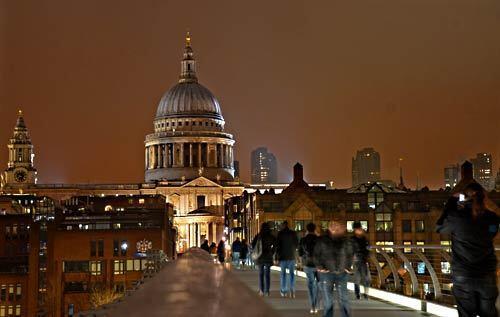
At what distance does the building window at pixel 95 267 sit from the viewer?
10459cm

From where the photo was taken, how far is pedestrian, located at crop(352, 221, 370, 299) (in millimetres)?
20531

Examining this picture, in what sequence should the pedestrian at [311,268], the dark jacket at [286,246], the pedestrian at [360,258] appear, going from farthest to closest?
1. the dark jacket at [286,246]
2. the pedestrian at [360,258]
3. the pedestrian at [311,268]

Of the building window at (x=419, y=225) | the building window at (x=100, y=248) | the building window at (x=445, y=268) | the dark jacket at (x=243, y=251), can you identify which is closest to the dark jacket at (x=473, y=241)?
the building window at (x=445, y=268)

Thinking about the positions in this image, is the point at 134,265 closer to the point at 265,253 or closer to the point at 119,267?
the point at 119,267

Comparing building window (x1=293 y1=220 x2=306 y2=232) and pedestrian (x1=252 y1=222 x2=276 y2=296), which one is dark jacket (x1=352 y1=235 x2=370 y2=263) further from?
building window (x1=293 y1=220 x2=306 y2=232)

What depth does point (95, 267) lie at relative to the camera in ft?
346

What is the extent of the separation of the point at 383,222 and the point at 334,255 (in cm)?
10164

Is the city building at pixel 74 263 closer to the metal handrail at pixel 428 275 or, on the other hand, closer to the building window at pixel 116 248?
the building window at pixel 116 248

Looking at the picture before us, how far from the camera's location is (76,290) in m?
101

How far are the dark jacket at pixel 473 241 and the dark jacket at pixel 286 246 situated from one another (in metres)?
11.7

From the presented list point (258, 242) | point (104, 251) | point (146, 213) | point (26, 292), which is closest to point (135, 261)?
point (104, 251)

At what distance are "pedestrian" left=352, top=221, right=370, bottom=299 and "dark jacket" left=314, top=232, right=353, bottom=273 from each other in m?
2.68

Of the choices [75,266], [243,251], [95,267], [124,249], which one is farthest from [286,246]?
[75,266]

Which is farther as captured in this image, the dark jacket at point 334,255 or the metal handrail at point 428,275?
the metal handrail at point 428,275
